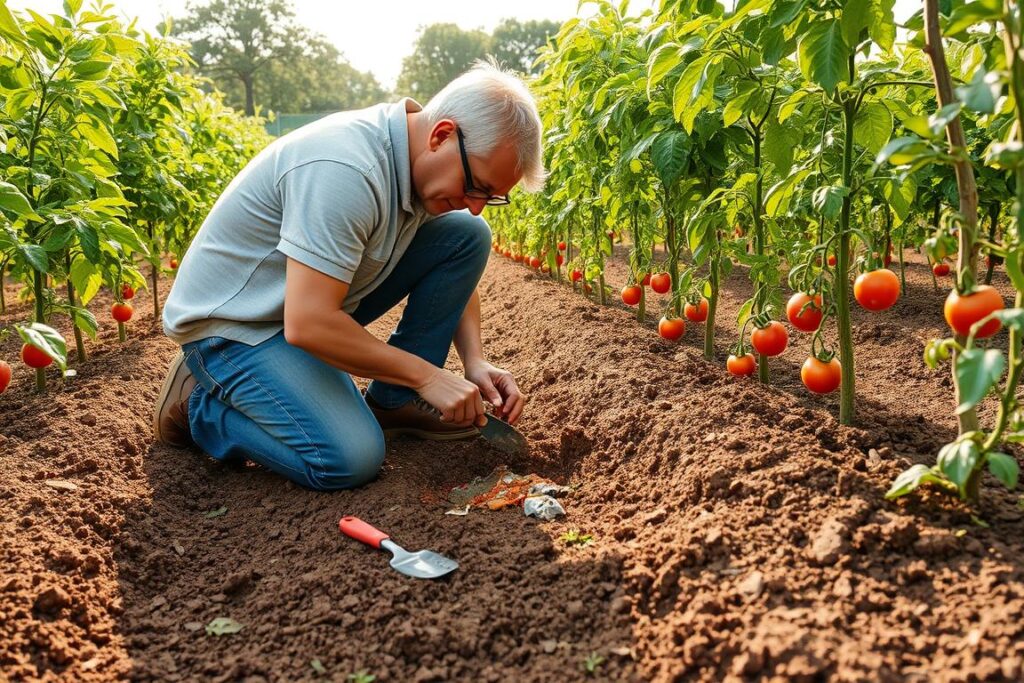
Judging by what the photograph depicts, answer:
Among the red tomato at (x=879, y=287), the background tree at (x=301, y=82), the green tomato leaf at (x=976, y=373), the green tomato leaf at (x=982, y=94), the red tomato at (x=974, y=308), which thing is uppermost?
the green tomato leaf at (x=982, y=94)

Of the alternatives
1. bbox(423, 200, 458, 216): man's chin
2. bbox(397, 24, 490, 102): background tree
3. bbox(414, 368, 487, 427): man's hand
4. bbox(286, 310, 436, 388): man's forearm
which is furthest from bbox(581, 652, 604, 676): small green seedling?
bbox(397, 24, 490, 102): background tree

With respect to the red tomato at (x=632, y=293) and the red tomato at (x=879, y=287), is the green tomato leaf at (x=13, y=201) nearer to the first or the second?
the red tomato at (x=879, y=287)

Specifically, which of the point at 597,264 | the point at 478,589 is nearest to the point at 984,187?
the point at 597,264

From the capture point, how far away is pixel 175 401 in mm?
2818

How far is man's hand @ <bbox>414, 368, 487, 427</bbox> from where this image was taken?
90.4 inches

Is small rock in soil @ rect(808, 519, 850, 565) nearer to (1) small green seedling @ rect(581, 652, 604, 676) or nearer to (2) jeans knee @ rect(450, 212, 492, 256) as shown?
(1) small green seedling @ rect(581, 652, 604, 676)

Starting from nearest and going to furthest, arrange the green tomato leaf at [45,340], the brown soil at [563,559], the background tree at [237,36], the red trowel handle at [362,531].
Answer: the brown soil at [563,559] < the green tomato leaf at [45,340] < the red trowel handle at [362,531] < the background tree at [237,36]

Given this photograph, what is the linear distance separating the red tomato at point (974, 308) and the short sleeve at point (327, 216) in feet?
4.93

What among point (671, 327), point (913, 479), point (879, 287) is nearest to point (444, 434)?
point (671, 327)

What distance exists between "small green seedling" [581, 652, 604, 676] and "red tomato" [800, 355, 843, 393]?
3.91 ft

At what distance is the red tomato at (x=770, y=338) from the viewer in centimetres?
256

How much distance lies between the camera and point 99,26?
3.11 meters

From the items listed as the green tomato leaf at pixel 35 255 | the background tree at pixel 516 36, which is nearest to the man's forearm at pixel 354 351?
the green tomato leaf at pixel 35 255

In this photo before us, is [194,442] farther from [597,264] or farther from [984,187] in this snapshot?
[984,187]
